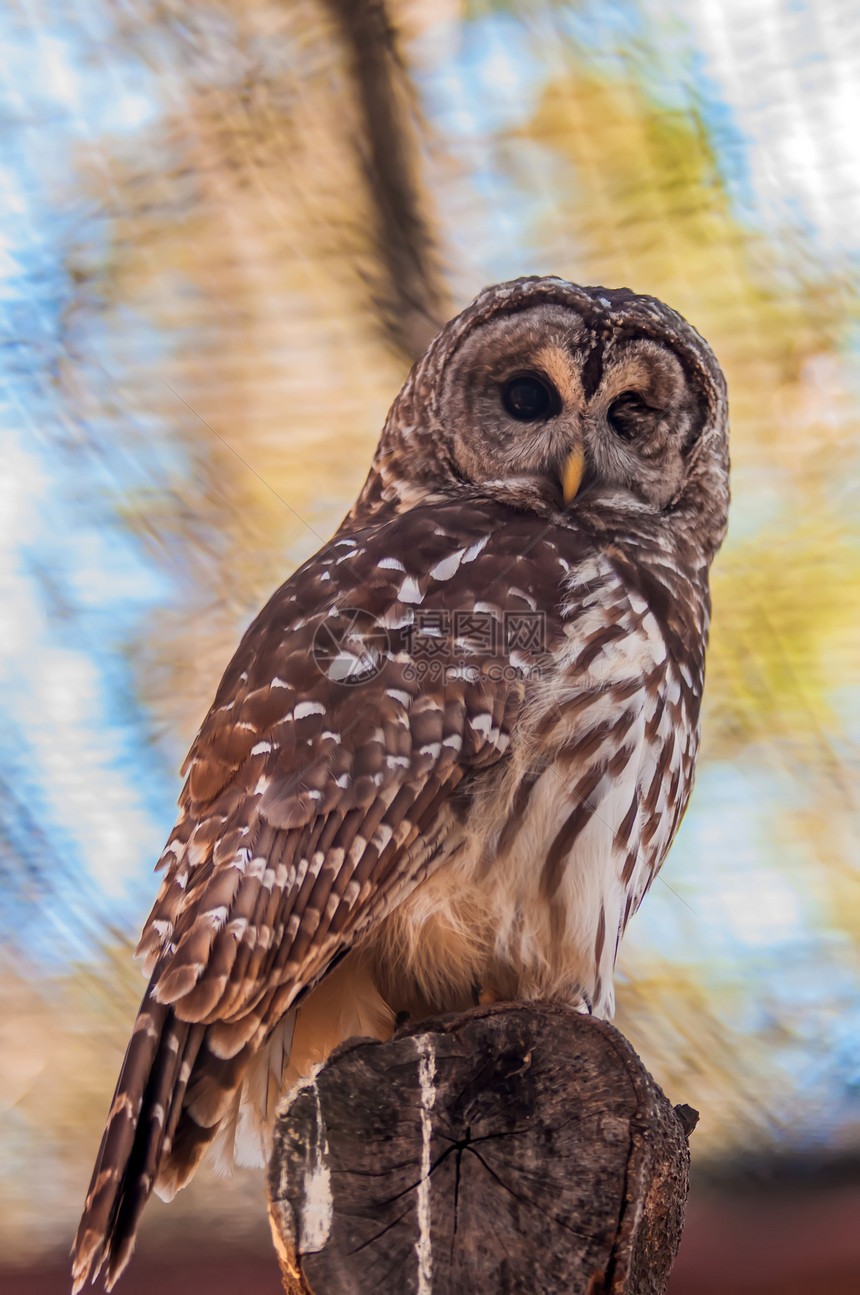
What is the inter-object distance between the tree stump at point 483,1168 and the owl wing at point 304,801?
28 cm

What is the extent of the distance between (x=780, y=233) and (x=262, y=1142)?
208cm

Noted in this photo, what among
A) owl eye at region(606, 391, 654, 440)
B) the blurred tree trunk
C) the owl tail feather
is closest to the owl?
the owl tail feather

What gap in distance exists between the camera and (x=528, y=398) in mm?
1952

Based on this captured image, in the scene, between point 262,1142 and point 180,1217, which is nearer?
point 262,1142

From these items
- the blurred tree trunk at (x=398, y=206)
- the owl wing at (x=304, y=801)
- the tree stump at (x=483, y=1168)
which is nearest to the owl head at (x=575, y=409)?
the owl wing at (x=304, y=801)

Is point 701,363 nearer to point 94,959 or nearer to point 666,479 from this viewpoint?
point 666,479

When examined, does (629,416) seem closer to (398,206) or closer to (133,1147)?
(398,206)

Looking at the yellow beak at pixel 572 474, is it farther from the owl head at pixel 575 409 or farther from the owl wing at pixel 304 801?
the owl wing at pixel 304 801

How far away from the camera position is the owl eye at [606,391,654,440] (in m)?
1.95

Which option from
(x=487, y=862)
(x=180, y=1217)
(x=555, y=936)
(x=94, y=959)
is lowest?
(x=180, y=1217)

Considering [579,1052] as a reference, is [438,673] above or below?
above

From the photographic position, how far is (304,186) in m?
2.55

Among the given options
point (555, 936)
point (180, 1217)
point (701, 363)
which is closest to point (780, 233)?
point (701, 363)

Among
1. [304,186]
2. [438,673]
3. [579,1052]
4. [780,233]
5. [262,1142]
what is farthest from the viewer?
[304,186]
